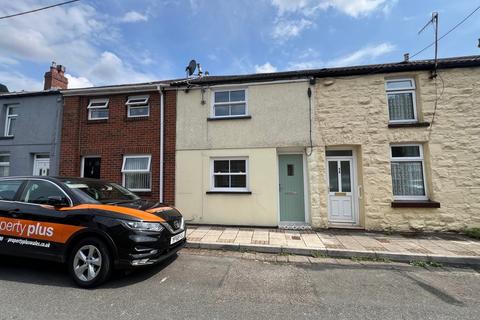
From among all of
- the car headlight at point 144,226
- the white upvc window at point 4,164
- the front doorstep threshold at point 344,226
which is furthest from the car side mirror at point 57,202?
the white upvc window at point 4,164

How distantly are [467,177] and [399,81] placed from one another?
340 centimetres

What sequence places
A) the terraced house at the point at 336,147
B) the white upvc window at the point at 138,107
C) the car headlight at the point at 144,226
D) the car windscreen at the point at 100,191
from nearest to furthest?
1. the car headlight at the point at 144,226
2. the car windscreen at the point at 100,191
3. the terraced house at the point at 336,147
4. the white upvc window at the point at 138,107

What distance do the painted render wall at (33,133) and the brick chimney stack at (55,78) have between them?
1388 millimetres

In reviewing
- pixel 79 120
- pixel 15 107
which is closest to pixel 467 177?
pixel 79 120

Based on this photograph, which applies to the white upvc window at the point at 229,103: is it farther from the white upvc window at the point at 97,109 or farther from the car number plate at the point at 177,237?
the car number plate at the point at 177,237

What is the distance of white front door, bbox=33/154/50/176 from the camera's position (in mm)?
9039

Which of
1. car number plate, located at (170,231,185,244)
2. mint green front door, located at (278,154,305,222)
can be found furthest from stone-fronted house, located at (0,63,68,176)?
mint green front door, located at (278,154,305,222)

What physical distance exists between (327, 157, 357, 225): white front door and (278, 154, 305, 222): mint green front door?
0.90 metres

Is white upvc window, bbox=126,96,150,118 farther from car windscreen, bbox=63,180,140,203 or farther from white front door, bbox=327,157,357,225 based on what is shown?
white front door, bbox=327,157,357,225

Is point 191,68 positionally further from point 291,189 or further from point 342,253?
point 342,253

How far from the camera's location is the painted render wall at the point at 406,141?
263 inches

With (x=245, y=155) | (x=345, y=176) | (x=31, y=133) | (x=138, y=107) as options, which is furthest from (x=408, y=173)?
(x=31, y=133)

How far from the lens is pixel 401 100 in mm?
7352

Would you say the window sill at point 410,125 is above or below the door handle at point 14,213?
above
